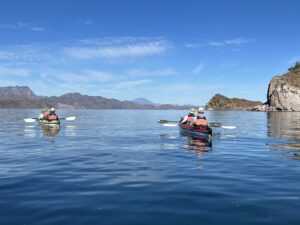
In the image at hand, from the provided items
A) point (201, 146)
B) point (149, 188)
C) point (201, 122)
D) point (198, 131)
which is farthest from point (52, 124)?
point (149, 188)

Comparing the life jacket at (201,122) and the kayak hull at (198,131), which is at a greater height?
the life jacket at (201,122)

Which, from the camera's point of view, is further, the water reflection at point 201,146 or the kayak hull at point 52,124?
the kayak hull at point 52,124

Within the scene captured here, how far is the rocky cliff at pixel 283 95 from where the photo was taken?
17650 centimetres

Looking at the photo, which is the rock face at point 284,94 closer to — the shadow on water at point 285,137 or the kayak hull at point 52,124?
the shadow on water at point 285,137

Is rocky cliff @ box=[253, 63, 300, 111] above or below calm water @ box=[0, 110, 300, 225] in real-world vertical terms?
above

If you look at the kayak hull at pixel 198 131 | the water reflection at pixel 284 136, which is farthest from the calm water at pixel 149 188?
the kayak hull at pixel 198 131

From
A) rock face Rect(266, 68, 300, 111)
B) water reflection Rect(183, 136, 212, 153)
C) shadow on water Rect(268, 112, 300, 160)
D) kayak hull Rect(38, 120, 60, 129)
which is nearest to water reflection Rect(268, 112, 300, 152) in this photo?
shadow on water Rect(268, 112, 300, 160)

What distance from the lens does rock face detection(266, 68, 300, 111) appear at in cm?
17638

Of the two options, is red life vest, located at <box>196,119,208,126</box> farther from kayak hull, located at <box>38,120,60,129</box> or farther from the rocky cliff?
the rocky cliff

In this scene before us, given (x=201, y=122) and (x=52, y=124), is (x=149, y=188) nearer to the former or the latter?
(x=201, y=122)

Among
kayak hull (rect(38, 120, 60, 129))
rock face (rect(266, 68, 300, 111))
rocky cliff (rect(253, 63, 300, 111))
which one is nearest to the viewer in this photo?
kayak hull (rect(38, 120, 60, 129))

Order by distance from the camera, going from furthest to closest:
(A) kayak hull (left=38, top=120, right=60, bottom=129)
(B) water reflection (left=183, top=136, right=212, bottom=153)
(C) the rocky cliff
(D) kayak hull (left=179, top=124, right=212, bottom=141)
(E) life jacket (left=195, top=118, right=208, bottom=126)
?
1. (C) the rocky cliff
2. (A) kayak hull (left=38, top=120, right=60, bottom=129)
3. (E) life jacket (left=195, top=118, right=208, bottom=126)
4. (D) kayak hull (left=179, top=124, right=212, bottom=141)
5. (B) water reflection (left=183, top=136, right=212, bottom=153)

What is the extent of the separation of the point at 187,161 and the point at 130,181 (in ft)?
18.8

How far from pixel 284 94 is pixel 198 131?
16509 centimetres
